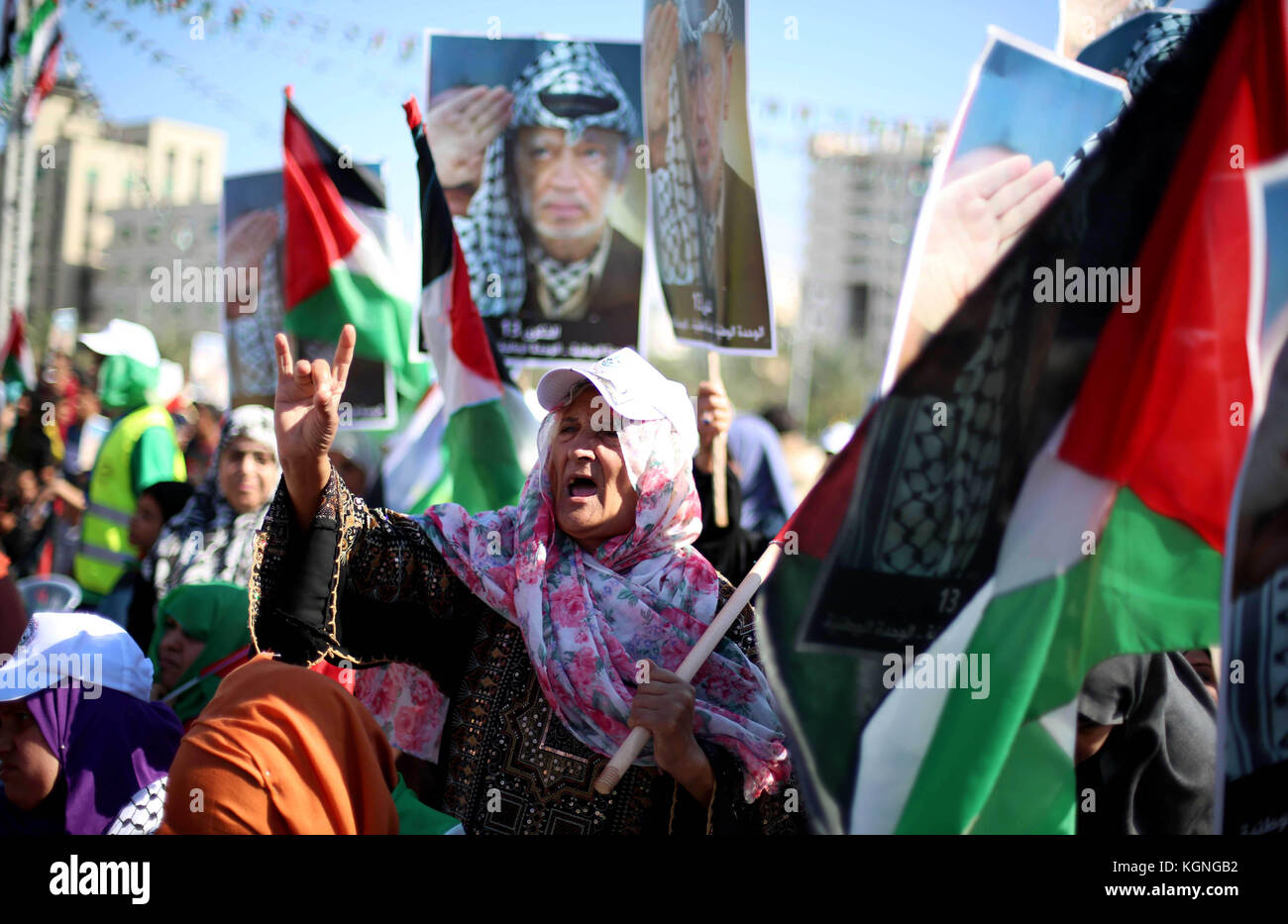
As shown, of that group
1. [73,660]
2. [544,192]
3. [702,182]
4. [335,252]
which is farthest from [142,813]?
[544,192]

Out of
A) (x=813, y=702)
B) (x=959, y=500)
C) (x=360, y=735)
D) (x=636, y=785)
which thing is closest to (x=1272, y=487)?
(x=959, y=500)

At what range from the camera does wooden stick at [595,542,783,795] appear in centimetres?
210

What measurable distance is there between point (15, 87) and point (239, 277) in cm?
397

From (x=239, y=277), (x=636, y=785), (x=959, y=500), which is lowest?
(x=636, y=785)

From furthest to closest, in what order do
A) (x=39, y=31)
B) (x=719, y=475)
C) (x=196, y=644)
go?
1. (x=39, y=31)
2. (x=719, y=475)
3. (x=196, y=644)

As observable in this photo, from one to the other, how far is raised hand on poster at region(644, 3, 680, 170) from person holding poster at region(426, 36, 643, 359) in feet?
1.46

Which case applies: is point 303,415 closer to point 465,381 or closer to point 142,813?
point 142,813

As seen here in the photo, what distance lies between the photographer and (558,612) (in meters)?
2.28

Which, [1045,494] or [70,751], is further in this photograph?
[70,751]

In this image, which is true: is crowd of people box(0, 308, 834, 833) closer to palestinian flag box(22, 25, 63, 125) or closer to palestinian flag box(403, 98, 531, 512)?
palestinian flag box(403, 98, 531, 512)

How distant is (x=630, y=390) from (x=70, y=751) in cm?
130

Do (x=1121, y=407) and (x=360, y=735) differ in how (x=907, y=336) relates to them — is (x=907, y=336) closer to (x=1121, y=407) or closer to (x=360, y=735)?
(x=1121, y=407)

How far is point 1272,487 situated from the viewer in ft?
6.13

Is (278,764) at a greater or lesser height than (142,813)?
greater
